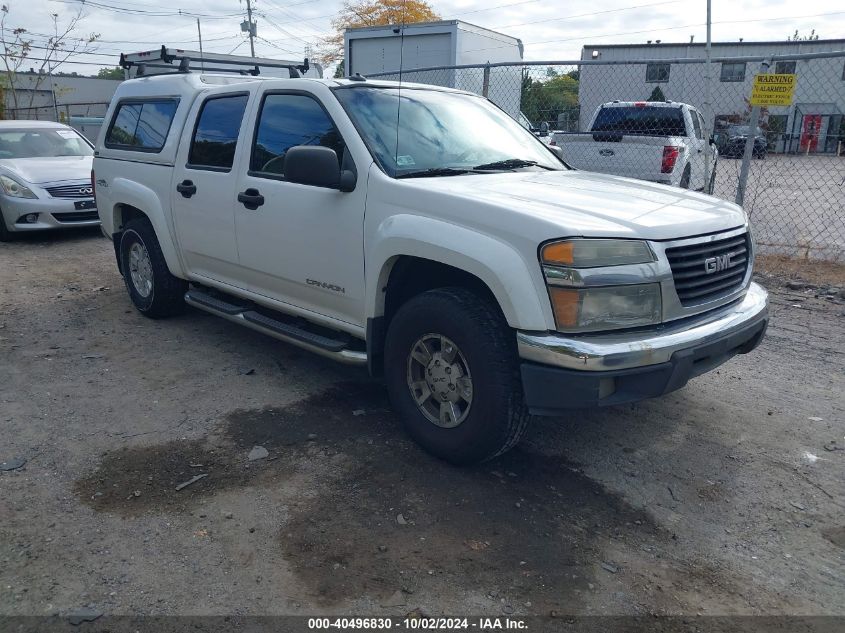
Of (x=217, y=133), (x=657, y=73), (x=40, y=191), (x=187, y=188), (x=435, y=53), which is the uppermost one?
(x=657, y=73)

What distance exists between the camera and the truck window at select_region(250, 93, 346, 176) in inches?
165

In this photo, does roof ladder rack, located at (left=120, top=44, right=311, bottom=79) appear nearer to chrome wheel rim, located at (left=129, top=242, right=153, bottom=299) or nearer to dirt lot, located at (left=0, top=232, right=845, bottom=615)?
chrome wheel rim, located at (left=129, top=242, right=153, bottom=299)

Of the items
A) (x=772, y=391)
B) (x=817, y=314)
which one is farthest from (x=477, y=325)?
(x=817, y=314)

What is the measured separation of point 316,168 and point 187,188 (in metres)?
1.85

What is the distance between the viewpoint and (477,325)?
10.7 feet

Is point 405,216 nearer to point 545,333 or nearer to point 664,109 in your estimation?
point 545,333

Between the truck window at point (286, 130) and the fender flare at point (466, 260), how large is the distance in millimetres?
760

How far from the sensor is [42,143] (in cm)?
1066

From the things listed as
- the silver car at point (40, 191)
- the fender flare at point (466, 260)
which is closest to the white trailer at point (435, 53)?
the silver car at point (40, 191)

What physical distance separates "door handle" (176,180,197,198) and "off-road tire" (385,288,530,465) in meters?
2.28

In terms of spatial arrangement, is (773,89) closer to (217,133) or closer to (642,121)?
(642,121)

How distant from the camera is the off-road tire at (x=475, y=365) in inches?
128

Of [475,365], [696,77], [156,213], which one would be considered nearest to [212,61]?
[156,213]

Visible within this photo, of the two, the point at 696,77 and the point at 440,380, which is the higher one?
the point at 696,77
